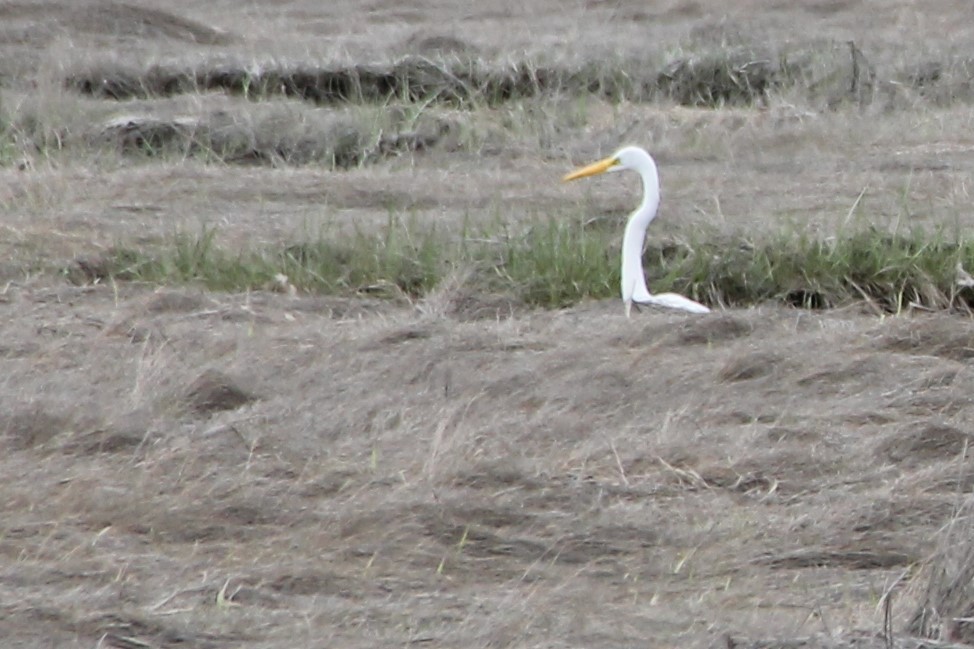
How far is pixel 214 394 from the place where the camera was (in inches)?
189

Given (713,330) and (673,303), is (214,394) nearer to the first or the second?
(713,330)

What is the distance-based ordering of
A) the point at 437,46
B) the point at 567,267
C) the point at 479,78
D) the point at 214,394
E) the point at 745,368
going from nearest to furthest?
the point at 214,394
the point at 745,368
the point at 567,267
the point at 479,78
the point at 437,46

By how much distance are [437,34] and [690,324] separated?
26.3 feet

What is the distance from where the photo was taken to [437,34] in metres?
13.2

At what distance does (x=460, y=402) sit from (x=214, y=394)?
0.68 metres

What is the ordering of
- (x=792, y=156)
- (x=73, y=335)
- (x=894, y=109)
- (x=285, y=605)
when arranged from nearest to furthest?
1. (x=285, y=605)
2. (x=73, y=335)
3. (x=792, y=156)
4. (x=894, y=109)

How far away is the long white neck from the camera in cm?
612

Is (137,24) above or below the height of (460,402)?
below

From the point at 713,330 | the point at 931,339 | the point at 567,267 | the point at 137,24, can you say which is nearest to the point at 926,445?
the point at 931,339

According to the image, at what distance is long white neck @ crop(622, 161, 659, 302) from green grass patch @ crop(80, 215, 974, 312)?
0.26 meters

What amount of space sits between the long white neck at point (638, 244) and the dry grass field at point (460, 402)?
11 centimetres

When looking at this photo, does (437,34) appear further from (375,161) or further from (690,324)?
(690,324)

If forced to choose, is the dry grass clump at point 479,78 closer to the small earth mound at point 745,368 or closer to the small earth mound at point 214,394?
the small earth mound at point 745,368

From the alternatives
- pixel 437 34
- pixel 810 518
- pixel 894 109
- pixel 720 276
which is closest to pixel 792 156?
pixel 894 109
